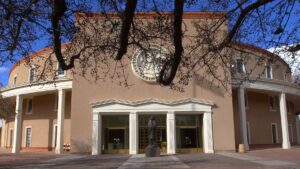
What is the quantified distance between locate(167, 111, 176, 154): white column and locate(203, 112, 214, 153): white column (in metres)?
2.62

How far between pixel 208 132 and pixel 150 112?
5076 mm

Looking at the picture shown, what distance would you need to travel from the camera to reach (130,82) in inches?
1223

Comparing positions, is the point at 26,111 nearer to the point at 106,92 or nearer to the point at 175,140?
the point at 106,92

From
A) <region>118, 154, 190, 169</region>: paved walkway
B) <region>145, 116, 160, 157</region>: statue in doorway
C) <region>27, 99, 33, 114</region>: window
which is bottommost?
<region>118, 154, 190, 169</region>: paved walkway

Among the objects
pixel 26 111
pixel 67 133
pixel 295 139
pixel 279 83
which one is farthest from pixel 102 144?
pixel 295 139

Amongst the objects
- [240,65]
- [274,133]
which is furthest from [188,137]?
[274,133]

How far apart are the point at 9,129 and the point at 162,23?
130 feet

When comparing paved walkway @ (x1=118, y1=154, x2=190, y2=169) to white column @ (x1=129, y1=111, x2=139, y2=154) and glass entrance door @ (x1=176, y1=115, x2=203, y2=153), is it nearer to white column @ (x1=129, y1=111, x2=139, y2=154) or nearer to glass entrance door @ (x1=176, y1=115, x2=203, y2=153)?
white column @ (x1=129, y1=111, x2=139, y2=154)

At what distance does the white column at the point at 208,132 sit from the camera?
3022 cm

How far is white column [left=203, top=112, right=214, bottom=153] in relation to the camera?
30.2m

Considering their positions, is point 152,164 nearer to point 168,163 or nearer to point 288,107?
point 168,163

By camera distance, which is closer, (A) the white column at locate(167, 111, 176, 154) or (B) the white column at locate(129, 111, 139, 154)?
(B) the white column at locate(129, 111, 139, 154)

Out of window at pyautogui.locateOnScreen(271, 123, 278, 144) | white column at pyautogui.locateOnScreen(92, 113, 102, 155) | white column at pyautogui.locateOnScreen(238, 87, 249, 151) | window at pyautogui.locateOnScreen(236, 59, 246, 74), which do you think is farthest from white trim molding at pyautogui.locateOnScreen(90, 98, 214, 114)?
window at pyautogui.locateOnScreen(271, 123, 278, 144)

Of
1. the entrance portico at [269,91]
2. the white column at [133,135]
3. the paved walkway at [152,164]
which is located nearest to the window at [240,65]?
the entrance portico at [269,91]
